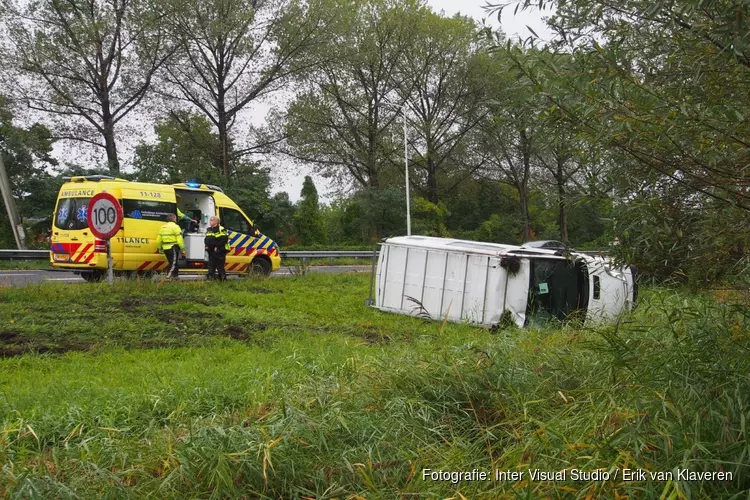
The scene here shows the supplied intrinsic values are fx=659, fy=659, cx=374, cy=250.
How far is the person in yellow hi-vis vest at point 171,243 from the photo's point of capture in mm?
14008

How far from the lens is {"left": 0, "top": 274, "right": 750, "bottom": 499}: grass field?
3008mm

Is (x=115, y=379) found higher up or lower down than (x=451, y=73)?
lower down

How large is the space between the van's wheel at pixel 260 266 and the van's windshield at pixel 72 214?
4127 mm

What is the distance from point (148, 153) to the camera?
29844 millimetres

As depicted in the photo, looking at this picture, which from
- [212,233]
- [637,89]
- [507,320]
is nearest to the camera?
[637,89]

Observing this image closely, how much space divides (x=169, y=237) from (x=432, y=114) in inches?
1002

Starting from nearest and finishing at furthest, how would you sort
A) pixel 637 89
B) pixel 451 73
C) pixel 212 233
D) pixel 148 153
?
pixel 637 89 < pixel 212 233 < pixel 148 153 < pixel 451 73

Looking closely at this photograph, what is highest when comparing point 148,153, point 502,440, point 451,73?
point 451,73

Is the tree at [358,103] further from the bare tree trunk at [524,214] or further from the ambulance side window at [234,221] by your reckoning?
the ambulance side window at [234,221]

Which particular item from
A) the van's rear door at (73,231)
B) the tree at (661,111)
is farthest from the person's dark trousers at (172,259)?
the tree at (661,111)

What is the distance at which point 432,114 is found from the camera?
1463 inches

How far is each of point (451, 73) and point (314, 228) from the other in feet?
38.2

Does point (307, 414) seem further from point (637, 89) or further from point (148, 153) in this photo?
point (148, 153)

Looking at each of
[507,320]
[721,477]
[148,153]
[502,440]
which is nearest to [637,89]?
[721,477]
